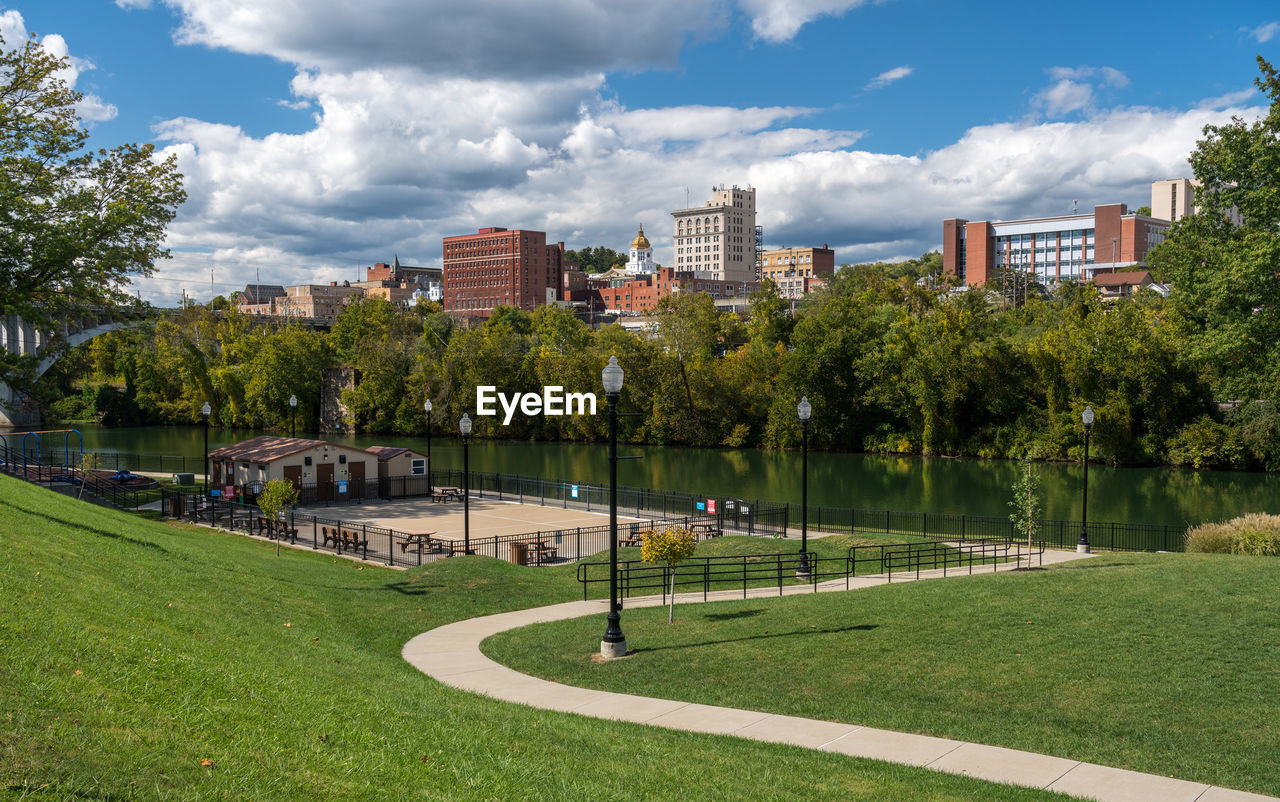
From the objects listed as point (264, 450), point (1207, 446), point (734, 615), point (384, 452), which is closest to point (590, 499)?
point (384, 452)

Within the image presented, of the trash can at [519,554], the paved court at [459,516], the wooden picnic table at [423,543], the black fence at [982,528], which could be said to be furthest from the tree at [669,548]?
the black fence at [982,528]

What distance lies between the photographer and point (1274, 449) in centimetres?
5856

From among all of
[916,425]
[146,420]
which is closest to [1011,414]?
[916,425]

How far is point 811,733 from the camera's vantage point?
33.6ft

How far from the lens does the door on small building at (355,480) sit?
41688mm

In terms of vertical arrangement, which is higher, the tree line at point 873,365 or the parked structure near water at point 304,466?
the tree line at point 873,365

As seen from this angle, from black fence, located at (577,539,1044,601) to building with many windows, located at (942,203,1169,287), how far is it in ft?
493

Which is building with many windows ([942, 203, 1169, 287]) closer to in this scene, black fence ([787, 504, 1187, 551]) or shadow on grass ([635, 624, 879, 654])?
black fence ([787, 504, 1187, 551])

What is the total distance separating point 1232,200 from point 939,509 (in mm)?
20415

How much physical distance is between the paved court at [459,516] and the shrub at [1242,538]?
63.5 feet

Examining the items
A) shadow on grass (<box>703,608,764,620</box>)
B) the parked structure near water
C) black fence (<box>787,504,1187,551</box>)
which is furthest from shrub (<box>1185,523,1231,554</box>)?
the parked structure near water

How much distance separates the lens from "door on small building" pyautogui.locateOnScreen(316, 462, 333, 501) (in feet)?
133

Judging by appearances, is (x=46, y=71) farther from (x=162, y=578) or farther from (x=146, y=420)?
(x=146, y=420)

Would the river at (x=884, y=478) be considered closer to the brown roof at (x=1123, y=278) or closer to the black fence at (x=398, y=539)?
the black fence at (x=398, y=539)
